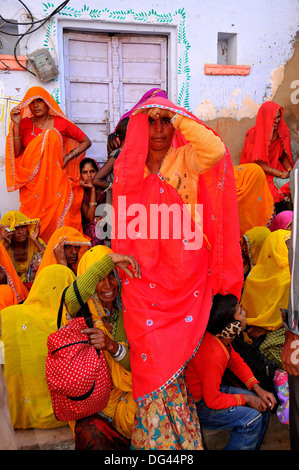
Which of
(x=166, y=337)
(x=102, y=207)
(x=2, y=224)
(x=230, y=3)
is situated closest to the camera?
(x=166, y=337)

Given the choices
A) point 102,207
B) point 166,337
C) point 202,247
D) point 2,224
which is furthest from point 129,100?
point 166,337

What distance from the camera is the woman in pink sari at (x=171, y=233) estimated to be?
211 centimetres

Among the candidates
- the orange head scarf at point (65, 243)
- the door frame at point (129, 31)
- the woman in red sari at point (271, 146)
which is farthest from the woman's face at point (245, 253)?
the door frame at point (129, 31)

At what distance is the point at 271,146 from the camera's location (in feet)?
17.5

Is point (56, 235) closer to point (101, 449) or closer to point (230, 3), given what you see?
point (101, 449)

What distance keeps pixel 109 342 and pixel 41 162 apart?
2675 mm

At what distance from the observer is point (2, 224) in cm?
377

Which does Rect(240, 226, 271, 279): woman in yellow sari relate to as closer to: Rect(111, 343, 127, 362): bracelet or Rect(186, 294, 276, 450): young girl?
Rect(186, 294, 276, 450): young girl

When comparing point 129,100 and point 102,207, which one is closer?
point 102,207

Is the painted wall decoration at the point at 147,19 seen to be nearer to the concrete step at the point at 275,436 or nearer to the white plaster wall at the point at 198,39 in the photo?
the white plaster wall at the point at 198,39

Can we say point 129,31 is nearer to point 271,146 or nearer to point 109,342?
point 271,146

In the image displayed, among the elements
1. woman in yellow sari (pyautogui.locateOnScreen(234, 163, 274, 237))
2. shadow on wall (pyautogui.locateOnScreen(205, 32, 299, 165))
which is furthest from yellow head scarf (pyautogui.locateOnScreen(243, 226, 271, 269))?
shadow on wall (pyautogui.locateOnScreen(205, 32, 299, 165))

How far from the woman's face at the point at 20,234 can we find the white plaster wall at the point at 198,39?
972 mm
